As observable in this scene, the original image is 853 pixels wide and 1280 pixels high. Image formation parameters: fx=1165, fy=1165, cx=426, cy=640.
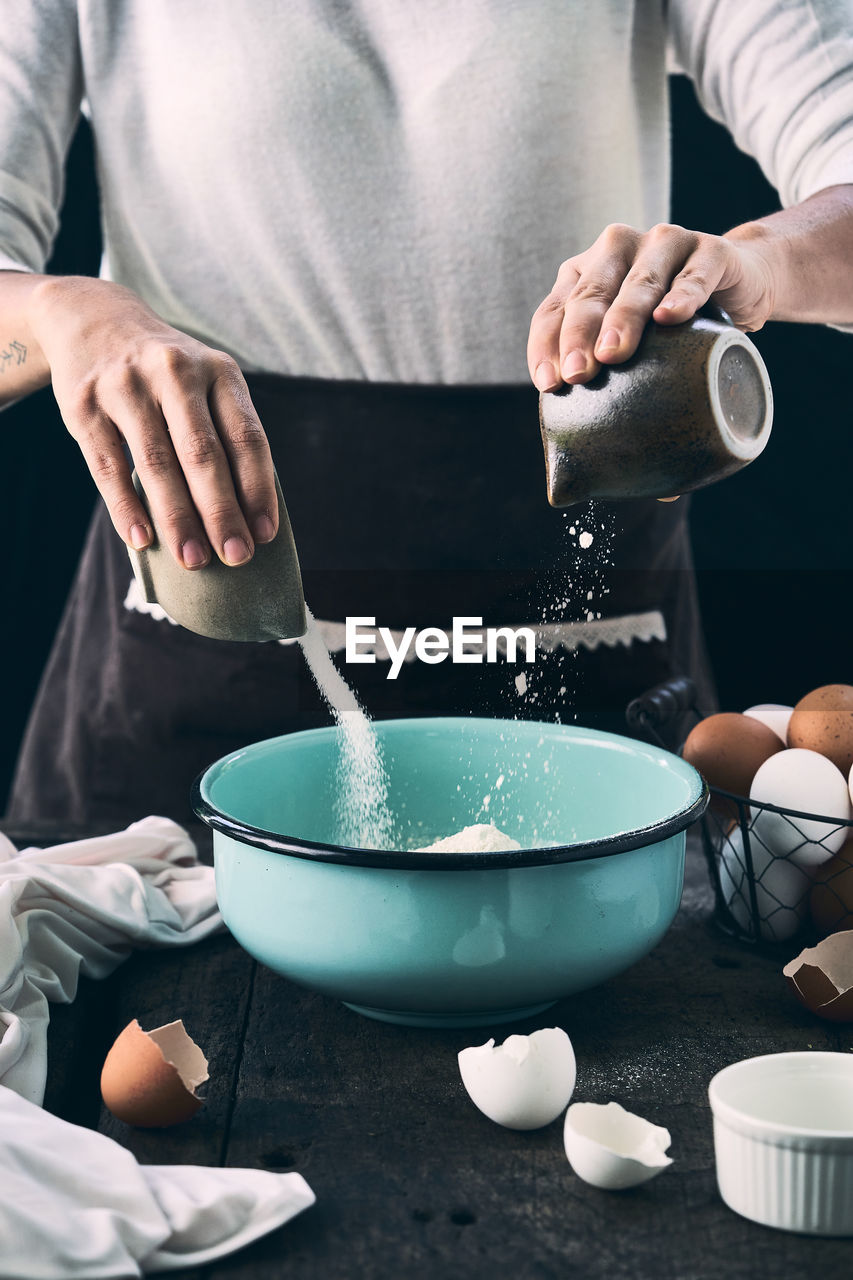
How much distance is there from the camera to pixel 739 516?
2381 mm

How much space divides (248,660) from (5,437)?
111 cm

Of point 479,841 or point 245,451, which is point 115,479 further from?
point 479,841

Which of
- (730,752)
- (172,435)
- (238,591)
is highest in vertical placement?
(172,435)

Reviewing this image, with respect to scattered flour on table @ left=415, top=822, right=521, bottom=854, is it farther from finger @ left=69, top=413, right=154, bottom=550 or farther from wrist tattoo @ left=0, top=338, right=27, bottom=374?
wrist tattoo @ left=0, top=338, right=27, bottom=374

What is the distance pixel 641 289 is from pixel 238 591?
36cm

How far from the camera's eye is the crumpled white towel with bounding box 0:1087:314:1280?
1.88 ft

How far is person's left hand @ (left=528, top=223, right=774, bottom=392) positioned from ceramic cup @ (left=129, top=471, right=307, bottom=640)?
0.77 ft

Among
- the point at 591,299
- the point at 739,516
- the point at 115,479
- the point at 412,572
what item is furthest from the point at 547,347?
the point at 739,516

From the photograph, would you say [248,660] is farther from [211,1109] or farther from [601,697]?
[211,1109]

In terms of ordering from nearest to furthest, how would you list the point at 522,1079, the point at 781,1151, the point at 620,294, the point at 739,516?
the point at 781,1151 < the point at 522,1079 < the point at 620,294 < the point at 739,516

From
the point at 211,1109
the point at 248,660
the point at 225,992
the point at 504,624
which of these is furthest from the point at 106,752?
the point at 211,1109

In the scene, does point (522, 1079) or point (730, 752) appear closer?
point (522, 1079)

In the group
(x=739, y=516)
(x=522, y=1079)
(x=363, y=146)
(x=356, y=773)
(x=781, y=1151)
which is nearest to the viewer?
(x=781, y=1151)

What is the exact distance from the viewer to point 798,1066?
686mm
